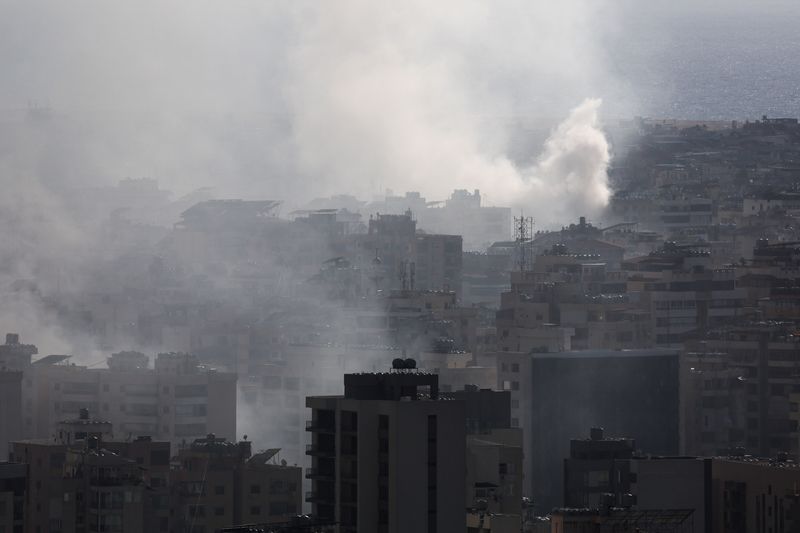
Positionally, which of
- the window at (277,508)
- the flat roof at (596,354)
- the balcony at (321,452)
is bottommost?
the window at (277,508)

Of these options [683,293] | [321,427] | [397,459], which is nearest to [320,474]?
[321,427]

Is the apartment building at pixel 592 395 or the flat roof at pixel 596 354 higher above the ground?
the flat roof at pixel 596 354

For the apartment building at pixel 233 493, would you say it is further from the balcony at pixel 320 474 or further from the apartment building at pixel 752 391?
the balcony at pixel 320 474

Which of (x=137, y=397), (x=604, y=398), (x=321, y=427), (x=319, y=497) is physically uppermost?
(x=137, y=397)

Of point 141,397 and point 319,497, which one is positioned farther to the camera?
point 141,397

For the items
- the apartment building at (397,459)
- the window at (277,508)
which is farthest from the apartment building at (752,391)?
the apartment building at (397,459)

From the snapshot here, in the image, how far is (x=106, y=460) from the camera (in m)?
46.1

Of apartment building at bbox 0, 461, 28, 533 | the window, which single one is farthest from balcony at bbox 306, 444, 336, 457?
the window

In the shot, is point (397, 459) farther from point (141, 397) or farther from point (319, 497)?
point (141, 397)

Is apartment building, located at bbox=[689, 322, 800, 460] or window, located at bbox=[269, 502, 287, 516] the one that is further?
apartment building, located at bbox=[689, 322, 800, 460]

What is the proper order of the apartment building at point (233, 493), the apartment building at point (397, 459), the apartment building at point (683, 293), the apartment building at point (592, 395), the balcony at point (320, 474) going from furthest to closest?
the apartment building at point (683, 293) → the apartment building at point (592, 395) → the apartment building at point (233, 493) → the balcony at point (320, 474) → the apartment building at point (397, 459)

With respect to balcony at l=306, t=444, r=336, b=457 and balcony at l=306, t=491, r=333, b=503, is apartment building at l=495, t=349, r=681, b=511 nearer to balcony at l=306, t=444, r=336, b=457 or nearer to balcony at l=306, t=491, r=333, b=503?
balcony at l=306, t=444, r=336, b=457

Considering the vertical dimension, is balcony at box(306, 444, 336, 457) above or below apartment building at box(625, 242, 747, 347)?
below

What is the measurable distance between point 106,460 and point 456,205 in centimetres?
6903
